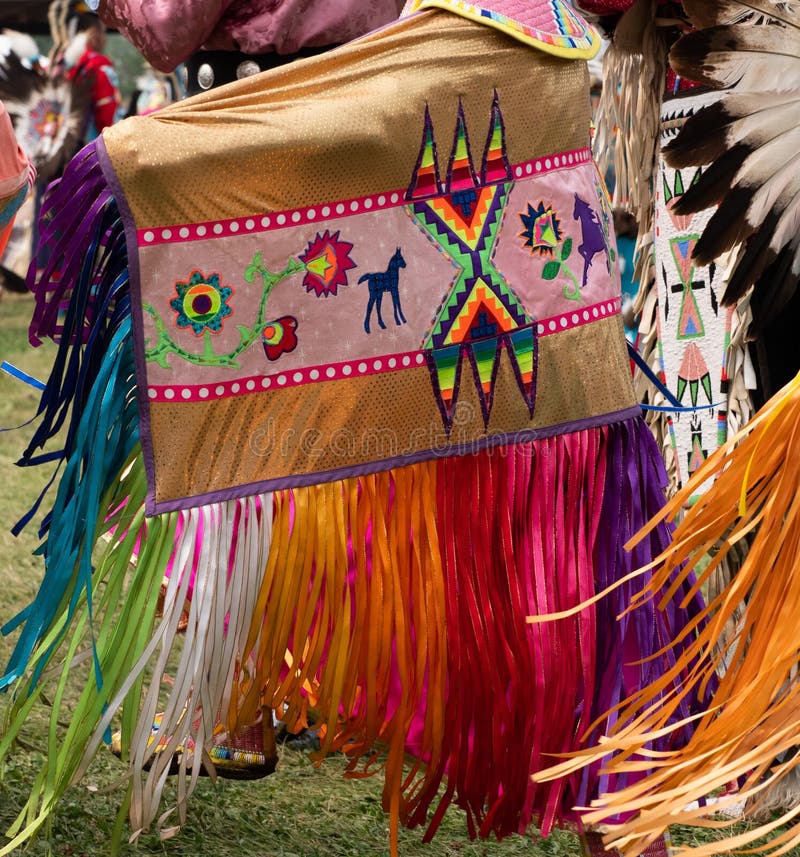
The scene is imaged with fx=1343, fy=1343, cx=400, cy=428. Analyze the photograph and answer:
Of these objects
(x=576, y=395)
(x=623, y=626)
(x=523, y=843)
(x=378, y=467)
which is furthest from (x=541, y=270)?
(x=523, y=843)

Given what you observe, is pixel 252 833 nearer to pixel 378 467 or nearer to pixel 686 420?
pixel 378 467

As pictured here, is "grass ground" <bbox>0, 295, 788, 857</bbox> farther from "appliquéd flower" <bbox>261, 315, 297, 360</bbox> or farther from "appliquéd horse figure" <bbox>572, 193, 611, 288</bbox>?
"appliquéd horse figure" <bbox>572, 193, 611, 288</bbox>

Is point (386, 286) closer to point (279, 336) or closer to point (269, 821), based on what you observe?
point (279, 336)

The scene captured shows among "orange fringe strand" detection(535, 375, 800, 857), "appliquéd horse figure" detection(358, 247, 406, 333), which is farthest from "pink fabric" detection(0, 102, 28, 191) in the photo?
"orange fringe strand" detection(535, 375, 800, 857)

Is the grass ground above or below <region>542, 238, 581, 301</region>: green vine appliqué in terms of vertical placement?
below

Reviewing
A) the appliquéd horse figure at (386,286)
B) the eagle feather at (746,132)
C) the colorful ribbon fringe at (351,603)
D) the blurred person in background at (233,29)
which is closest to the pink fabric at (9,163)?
the blurred person in background at (233,29)

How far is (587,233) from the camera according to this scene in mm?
1617

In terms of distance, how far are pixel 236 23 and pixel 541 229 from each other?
46cm

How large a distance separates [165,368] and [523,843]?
90 centimetres

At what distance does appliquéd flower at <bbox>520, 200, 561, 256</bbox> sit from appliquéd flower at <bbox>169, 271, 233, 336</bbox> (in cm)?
36

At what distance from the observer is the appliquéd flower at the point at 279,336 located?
1481 millimetres

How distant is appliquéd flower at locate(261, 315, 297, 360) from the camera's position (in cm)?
148

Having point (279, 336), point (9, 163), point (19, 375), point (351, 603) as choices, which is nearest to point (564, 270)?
point (279, 336)

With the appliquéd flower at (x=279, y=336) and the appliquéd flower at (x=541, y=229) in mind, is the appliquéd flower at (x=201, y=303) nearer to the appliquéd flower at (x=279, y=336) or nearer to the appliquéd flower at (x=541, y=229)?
the appliquéd flower at (x=279, y=336)
